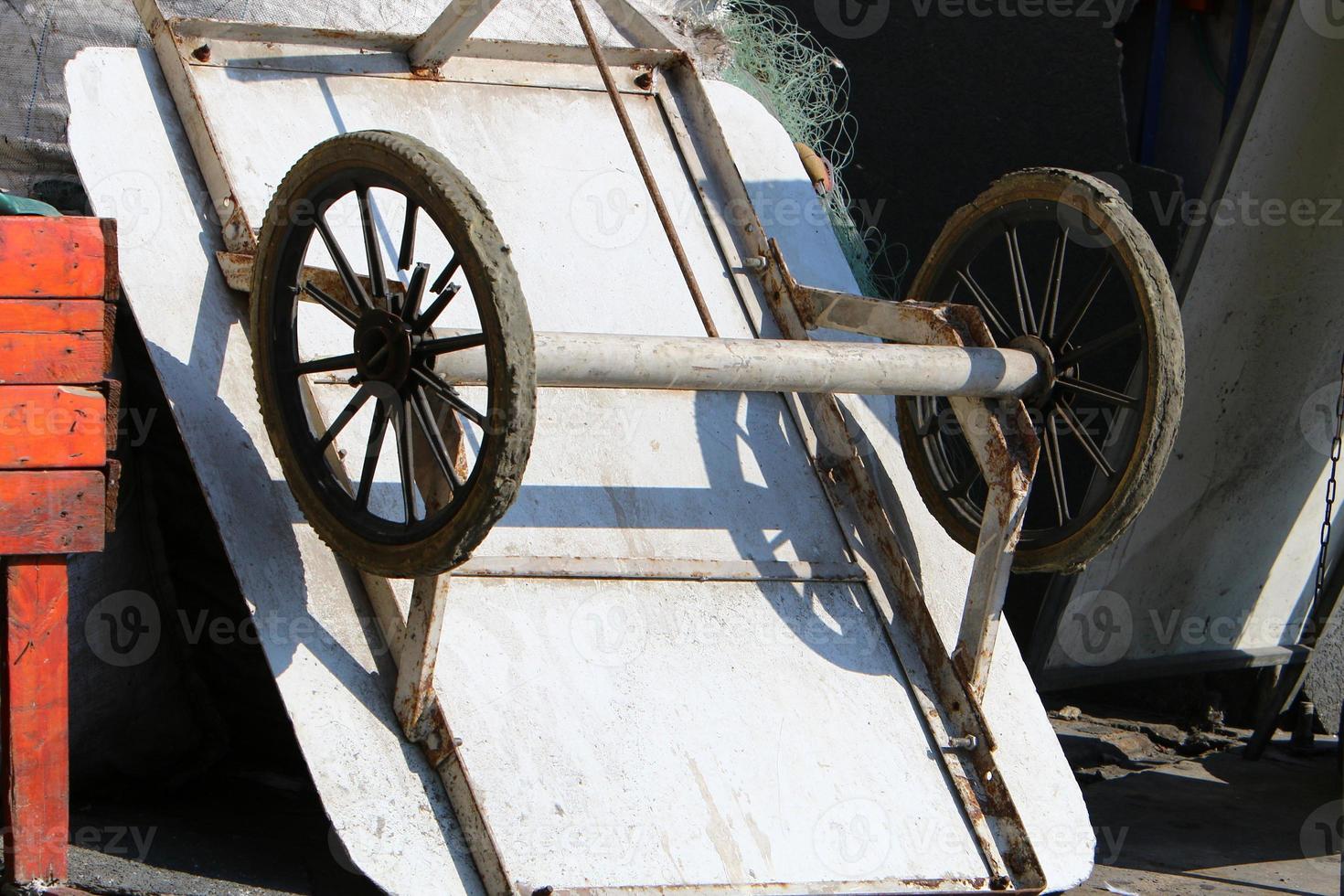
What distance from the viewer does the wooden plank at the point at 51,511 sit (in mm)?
2672

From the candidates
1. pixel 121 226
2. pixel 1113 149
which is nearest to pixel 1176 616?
pixel 1113 149

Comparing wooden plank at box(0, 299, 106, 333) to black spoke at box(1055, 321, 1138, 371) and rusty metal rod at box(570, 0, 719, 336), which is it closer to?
rusty metal rod at box(570, 0, 719, 336)

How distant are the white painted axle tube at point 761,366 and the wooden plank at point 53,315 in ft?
1.91

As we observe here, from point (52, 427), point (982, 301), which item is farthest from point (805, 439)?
point (52, 427)

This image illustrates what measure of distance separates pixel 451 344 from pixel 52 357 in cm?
68

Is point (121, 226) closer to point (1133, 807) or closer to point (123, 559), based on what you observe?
point (123, 559)

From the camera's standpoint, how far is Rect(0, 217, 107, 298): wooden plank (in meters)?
2.70

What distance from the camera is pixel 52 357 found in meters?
2.74

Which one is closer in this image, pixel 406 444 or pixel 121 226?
pixel 406 444

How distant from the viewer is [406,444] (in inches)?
106

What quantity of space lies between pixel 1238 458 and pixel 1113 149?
1.47 m

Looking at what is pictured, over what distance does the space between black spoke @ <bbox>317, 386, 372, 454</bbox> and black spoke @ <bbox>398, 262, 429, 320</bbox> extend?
152 mm

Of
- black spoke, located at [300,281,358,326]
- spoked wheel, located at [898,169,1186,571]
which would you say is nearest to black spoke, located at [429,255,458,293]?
black spoke, located at [300,281,358,326]

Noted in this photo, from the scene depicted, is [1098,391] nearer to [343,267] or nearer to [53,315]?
[343,267]
